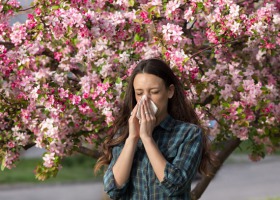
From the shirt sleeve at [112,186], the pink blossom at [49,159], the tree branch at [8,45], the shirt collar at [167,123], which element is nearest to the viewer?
the shirt sleeve at [112,186]

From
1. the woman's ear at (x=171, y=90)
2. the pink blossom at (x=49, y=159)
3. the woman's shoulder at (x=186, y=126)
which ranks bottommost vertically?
the pink blossom at (x=49, y=159)

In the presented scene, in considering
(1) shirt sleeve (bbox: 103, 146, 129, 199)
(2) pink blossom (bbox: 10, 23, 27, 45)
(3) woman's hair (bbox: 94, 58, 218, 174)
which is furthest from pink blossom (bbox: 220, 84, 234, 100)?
(1) shirt sleeve (bbox: 103, 146, 129, 199)

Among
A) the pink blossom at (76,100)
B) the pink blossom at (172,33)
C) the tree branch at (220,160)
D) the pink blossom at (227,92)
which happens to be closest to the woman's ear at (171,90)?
the pink blossom at (172,33)

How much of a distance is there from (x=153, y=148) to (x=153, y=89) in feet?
0.95

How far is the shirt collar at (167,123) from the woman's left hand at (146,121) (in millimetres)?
209

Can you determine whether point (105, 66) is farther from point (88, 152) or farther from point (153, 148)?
point (153, 148)

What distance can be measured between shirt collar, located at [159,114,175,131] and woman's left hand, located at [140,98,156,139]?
8.2 inches

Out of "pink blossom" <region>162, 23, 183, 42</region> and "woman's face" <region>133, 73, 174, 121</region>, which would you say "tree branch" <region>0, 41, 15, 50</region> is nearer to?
"pink blossom" <region>162, 23, 183, 42</region>

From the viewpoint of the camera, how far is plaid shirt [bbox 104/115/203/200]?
10.2 feet

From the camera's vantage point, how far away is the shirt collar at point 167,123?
3295 mm

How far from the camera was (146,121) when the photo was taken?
3068mm

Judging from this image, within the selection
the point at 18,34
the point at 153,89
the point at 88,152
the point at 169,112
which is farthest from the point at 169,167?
the point at 88,152

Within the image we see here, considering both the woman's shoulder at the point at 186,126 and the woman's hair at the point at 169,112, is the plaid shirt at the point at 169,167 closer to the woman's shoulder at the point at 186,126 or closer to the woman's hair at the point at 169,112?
the woman's shoulder at the point at 186,126

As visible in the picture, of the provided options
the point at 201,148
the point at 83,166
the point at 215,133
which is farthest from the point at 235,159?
the point at 201,148
